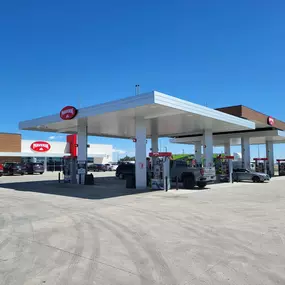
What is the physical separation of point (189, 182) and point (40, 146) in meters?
35.8

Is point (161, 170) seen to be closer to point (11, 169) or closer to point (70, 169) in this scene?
point (70, 169)

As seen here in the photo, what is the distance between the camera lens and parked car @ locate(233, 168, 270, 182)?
24.5 metres

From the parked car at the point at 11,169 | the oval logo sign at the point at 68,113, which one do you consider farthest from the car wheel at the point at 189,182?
the parked car at the point at 11,169

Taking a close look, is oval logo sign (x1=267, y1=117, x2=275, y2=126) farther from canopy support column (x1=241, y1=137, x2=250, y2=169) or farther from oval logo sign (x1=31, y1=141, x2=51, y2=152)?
oval logo sign (x1=31, y1=141, x2=51, y2=152)

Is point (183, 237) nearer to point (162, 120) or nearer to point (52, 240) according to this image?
point (52, 240)

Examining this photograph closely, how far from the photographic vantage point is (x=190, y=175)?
19.0 metres

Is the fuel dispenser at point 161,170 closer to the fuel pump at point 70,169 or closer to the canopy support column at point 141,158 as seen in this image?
the canopy support column at point 141,158

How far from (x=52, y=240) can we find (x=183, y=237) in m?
2.97

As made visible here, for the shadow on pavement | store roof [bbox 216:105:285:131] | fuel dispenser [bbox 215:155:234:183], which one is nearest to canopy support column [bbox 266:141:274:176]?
store roof [bbox 216:105:285:131]

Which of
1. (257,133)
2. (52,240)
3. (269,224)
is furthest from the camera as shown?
(257,133)

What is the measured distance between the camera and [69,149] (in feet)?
172

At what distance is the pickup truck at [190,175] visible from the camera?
18.8 m

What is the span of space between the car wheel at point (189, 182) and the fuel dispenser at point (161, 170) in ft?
5.45

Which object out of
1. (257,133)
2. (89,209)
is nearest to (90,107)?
(89,209)
